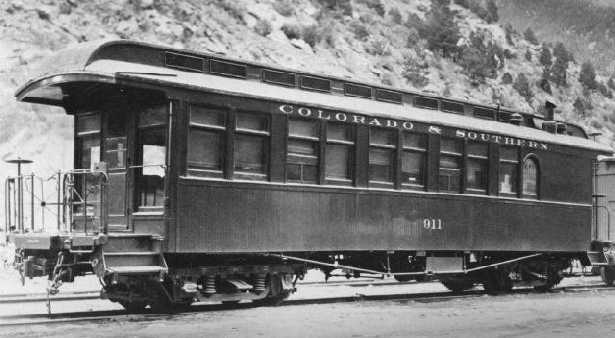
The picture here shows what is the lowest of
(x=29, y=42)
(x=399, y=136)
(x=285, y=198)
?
(x=285, y=198)

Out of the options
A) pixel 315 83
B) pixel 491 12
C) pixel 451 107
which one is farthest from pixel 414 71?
pixel 315 83

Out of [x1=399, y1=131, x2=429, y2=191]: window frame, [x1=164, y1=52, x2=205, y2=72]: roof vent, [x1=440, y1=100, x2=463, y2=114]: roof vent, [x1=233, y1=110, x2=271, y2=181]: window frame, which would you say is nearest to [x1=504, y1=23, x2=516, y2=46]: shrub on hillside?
[x1=440, y1=100, x2=463, y2=114]: roof vent

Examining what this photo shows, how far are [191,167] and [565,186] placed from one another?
1013cm

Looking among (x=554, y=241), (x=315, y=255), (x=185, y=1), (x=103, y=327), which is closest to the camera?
(x=103, y=327)

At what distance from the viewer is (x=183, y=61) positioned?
41.6 feet

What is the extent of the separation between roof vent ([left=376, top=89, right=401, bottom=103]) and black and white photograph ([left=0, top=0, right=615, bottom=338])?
4 cm

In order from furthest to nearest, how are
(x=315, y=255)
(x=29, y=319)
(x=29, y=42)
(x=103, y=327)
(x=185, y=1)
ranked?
(x=185, y=1) → (x=29, y=42) → (x=315, y=255) → (x=29, y=319) → (x=103, y=327)

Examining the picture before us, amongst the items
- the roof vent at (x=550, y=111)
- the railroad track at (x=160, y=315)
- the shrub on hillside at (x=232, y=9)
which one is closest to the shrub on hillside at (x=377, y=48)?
the shrub on hillside at (x=232, y=9)

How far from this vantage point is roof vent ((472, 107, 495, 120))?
17.4m

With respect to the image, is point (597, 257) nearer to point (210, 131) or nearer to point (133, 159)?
point (210, 131)

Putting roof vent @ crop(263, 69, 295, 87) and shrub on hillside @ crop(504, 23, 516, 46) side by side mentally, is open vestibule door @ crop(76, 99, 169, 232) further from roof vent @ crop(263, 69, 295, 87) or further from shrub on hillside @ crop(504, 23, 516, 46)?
shrub on hillside @ crop(504, 23, 516, 46)

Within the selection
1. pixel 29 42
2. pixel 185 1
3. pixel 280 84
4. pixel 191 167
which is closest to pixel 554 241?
pixel 280 84

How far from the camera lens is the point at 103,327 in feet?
33.6

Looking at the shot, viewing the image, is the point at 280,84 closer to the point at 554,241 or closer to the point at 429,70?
the point at 554,241
